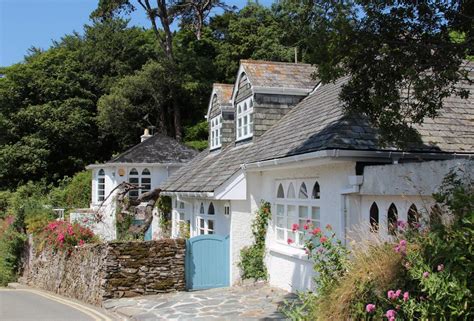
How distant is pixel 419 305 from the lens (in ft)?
17.7

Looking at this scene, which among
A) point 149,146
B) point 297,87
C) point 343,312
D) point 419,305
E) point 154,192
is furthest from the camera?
point 149,146

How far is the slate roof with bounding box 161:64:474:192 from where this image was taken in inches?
425

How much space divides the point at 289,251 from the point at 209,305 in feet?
7.63

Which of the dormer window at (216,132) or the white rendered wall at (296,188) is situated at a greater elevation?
the dormer window at (216,132)

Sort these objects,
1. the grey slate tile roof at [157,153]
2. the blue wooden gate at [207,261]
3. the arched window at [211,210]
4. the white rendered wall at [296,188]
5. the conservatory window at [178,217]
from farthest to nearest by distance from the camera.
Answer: the grey slate tile roof at [157,153]
the conservatory window at [178,217]
the arched window at [211,210]
the blue wooden gate at [207,261]
the white rendered wall at [296,188]

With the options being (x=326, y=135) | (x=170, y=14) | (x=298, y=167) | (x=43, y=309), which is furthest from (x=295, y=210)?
(x=170, y=14)

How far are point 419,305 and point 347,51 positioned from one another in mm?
4590

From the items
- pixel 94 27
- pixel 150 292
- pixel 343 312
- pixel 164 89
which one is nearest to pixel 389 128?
pixel 343 312

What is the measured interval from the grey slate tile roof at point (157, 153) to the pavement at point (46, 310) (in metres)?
15.2

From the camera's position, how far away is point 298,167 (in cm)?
1234

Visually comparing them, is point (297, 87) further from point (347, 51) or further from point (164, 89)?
point (164, 89)

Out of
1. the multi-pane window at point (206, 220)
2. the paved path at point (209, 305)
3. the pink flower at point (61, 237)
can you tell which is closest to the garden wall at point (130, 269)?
the paved path at point (209, 305)

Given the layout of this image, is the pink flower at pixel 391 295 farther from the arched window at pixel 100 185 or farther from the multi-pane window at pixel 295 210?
the arched window at pixel 100 185

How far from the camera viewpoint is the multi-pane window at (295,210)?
468 inches
